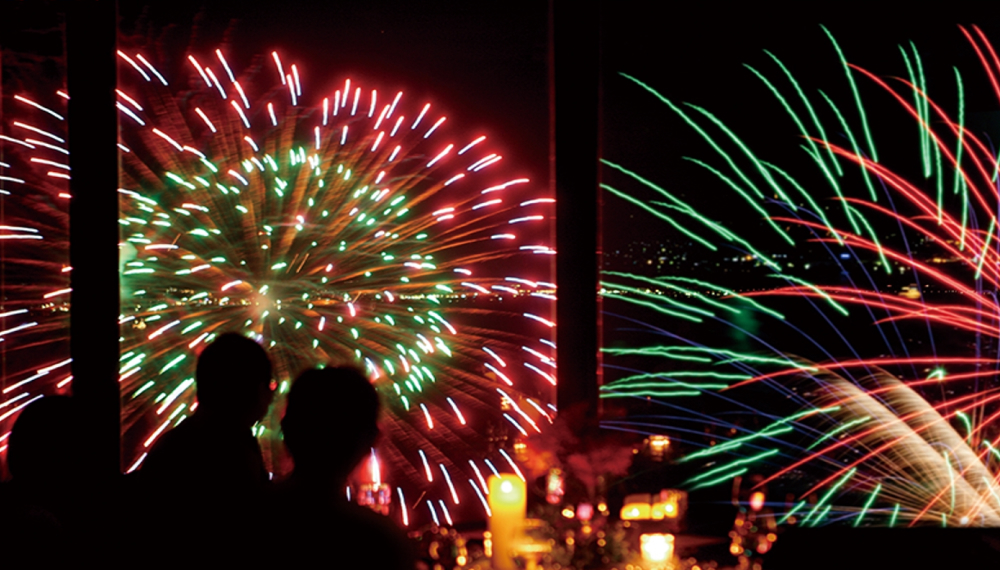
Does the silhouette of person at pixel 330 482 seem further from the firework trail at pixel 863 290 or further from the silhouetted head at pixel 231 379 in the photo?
the firework trail at pixel 863 290

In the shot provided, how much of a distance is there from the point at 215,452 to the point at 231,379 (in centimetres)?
15

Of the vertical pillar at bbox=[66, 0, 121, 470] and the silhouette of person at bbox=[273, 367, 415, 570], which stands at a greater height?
the vertical pillar at bbox=[66, 0, 121, 470]

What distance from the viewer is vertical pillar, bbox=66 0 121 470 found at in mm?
2088

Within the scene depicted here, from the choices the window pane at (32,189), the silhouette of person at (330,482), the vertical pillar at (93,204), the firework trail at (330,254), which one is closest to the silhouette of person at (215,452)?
the silhouette of person at (330,482)

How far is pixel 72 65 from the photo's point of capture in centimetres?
209

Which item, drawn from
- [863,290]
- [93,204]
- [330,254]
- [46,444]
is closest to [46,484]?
[46,444]

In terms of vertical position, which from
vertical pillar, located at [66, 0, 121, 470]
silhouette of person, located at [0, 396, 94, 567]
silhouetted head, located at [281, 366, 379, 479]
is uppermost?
vertical pillar, located at [66, 0, 121, 470]

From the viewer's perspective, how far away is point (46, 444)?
5.18ft

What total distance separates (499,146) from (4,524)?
6.81 ft

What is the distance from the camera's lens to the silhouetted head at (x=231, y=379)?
5.39 feet

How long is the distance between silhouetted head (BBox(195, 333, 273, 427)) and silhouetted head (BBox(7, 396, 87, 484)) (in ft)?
0.84

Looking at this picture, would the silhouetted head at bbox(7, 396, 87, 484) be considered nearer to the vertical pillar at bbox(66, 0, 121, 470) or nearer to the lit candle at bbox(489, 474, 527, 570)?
the vertical pillar at bbox(66, 0, 121, 470)

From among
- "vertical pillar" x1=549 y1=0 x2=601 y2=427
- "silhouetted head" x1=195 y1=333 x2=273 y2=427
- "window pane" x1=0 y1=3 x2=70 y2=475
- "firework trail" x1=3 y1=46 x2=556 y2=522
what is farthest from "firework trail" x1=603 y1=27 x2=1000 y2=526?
"window pane" x1=0 y1=3 x2=70 y2=475

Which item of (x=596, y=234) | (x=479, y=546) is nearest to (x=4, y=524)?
(x=479, y=546)
